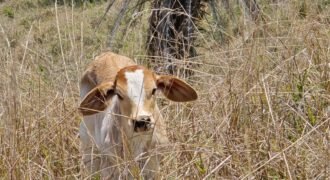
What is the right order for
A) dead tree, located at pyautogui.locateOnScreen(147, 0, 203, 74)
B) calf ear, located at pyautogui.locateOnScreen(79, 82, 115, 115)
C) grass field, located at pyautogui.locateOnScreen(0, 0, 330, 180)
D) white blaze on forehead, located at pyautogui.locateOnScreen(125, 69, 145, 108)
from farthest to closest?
dead tree, located at pyautogui.locateOnScreen(147, 0, 203, 74) → calf ear, located at pyautogui.locateOnScreen(79, 82, 115, 115) → white blaze on forehead, located at pyautogui.locateOnScreen(125, 69, 145, 108) → grass field, located at pyautogui.locateOnScreen(0, 0, 330, 180)

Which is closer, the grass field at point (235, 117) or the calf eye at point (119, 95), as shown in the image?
the grass field at point (235, 117)

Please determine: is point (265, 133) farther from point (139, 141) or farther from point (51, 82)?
point (51, 82)

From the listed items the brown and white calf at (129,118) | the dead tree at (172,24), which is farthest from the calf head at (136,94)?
the dead tree at (172,24)

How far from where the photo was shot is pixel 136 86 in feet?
12.6

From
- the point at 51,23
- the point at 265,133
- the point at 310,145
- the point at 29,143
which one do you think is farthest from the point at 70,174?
the point at 51,23

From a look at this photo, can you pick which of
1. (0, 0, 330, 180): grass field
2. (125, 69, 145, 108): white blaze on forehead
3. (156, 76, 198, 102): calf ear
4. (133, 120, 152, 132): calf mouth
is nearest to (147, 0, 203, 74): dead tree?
(0, 0, 330, 180): grass field

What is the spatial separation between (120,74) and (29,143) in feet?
1.97

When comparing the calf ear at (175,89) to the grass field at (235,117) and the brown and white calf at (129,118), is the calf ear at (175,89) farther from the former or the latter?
the grass field at (235,117)

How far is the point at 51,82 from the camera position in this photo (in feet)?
17.4

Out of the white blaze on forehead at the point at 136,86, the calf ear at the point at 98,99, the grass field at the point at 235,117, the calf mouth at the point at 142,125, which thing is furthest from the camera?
the calf ear at the point at 98,99

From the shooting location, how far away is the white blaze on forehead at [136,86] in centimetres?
375

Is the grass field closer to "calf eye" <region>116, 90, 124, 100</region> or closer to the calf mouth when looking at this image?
the calf mouth

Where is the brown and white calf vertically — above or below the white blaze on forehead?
below

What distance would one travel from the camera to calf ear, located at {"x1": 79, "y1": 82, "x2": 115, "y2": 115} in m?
3.91
